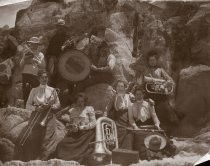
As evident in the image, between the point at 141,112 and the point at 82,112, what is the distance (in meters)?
1.23

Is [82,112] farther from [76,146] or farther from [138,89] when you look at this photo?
[138,89]

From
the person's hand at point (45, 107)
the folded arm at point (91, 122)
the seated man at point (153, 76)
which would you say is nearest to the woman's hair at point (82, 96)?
the folded arm at point (91, 122)

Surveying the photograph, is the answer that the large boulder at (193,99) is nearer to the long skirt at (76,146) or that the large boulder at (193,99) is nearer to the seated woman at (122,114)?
the seated woman at (122,114)

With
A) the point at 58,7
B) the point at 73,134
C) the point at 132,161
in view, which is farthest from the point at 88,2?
the point at 132,161

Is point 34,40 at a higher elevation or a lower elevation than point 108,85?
higher

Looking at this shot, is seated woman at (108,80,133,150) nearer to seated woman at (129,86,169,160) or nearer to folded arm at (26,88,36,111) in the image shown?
seated woman at (129,86,169,160)

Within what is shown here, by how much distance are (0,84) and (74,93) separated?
1928 millimetres

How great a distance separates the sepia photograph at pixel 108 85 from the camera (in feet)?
32.1

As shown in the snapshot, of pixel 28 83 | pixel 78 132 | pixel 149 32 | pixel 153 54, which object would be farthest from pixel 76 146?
pixel 149 32

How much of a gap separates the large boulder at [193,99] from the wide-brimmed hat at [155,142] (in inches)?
14.8

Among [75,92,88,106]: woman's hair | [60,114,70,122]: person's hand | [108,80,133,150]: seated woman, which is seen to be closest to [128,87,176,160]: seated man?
[108,80,133,150]: seated woman

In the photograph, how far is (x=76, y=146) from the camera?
10.2 m

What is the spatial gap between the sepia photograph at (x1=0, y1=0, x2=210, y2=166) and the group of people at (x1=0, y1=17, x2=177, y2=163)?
0.07ft

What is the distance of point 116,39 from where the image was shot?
35.5 ft
